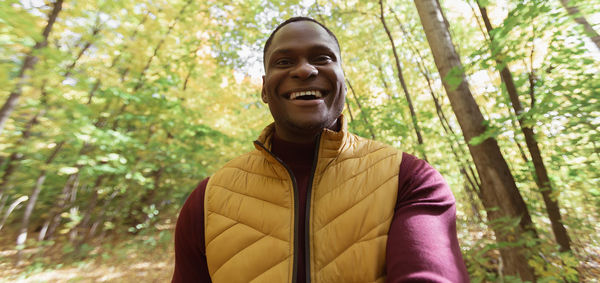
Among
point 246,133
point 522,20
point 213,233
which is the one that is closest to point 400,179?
point 213,233

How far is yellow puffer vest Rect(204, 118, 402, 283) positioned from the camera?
34.6 inches

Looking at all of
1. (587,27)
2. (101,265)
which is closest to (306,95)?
(587,27)

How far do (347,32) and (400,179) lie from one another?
6.35 meters

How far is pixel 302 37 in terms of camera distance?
1.16 metres

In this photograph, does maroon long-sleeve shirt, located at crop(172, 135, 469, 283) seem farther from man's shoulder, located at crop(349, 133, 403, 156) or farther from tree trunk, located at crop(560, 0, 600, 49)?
tree trunk, located at crop(560, 0, 600, 49)

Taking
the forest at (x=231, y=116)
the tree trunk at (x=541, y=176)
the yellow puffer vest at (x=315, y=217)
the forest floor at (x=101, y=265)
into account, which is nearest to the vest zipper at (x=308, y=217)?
the yellow puffer vest at (x=315, y=217)

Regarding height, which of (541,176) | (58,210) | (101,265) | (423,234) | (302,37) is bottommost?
(541,176)

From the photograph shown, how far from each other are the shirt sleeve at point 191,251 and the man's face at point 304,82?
56cm

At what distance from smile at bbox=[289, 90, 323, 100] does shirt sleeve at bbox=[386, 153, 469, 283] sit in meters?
0.49

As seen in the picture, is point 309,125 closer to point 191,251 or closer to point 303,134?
point 303,134

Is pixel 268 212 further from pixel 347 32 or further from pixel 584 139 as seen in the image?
pixel 347 32

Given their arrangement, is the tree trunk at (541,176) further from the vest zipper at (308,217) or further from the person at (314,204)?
the vest zipper at (308,217)

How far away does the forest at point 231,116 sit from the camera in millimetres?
2410

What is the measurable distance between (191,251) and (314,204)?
1.92ft
